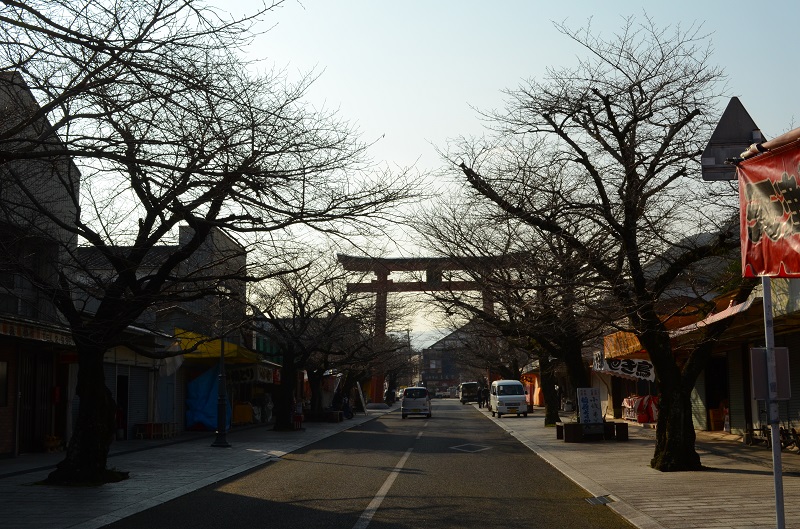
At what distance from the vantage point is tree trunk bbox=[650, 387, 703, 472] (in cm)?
1681

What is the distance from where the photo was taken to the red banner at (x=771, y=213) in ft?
22.6

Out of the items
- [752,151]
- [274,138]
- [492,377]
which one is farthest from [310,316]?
[492,377]

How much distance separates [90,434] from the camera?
16359 millimetres

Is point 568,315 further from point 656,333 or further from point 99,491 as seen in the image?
point 99,491

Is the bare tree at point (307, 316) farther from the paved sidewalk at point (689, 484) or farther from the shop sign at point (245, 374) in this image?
the paved sidewalk at point (689, 484)

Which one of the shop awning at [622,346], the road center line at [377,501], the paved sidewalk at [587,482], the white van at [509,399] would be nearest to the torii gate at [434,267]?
the road center line at [377,501]

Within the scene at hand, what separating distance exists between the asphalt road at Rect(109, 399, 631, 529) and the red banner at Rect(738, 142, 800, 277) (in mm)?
4820

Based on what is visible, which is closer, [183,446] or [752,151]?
[752,151]

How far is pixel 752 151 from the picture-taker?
7617 mm

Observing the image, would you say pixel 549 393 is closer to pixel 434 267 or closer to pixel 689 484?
pixel 434 267

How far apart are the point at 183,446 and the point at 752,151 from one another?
23.6 meters

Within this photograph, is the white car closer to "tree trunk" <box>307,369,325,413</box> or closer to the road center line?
"tree trunk" <box>307,369,325,413</box>

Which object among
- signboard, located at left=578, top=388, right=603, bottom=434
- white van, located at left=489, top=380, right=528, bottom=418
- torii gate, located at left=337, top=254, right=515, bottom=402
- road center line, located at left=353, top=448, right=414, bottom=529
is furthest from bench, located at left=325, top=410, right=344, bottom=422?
road center line, located at left=353, top=448, right=414, bottom=529

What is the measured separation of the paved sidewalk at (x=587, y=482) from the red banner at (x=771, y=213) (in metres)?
4.38
